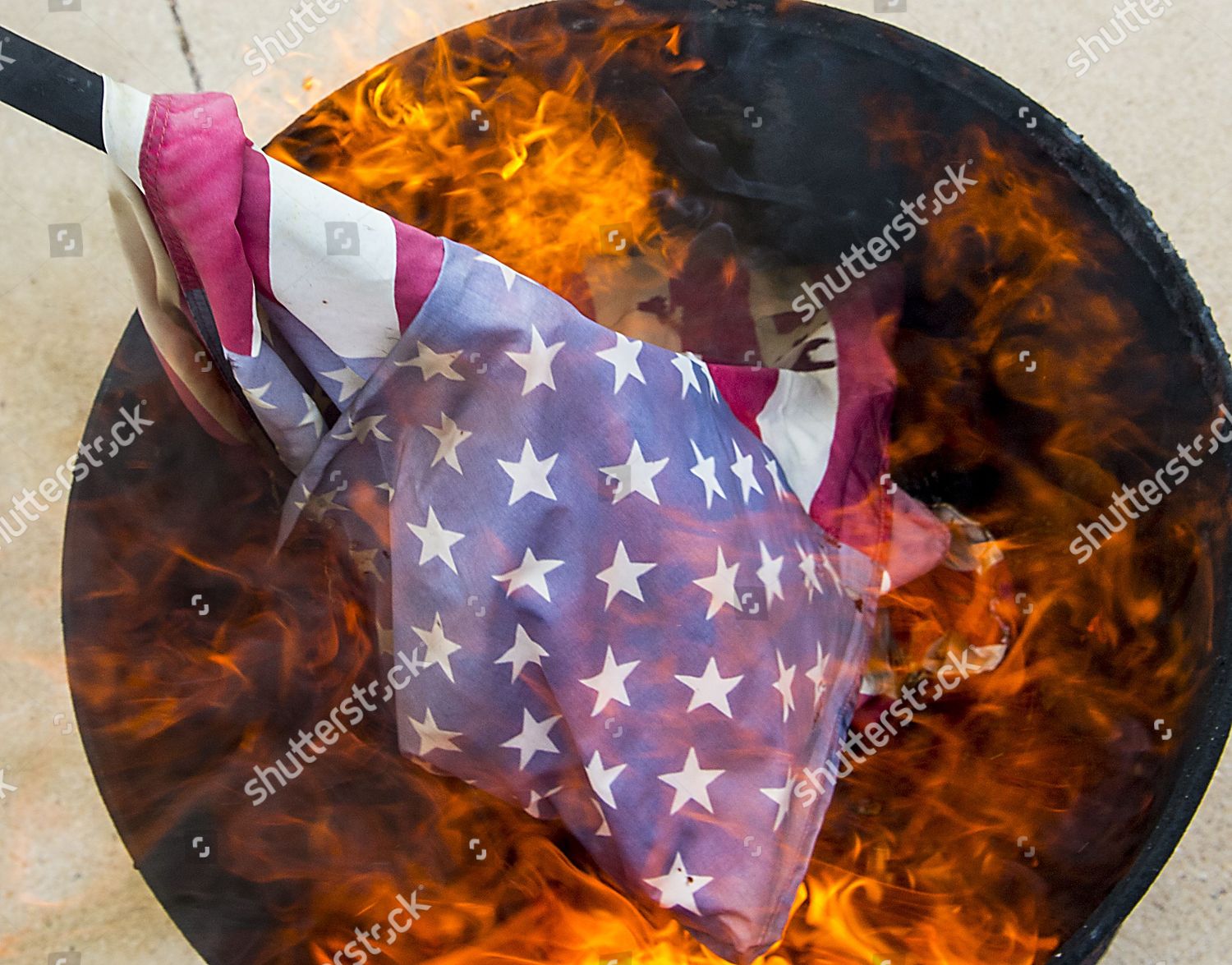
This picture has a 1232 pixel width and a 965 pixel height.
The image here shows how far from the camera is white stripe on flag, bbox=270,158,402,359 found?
66 centimetres

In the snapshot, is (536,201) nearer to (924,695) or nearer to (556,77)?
(556,77)

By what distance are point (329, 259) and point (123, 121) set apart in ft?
0.45

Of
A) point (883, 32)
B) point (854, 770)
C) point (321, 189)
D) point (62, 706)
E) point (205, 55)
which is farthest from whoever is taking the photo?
point (205, 55)

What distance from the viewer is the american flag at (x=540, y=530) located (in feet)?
2.33

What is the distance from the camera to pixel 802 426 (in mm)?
945

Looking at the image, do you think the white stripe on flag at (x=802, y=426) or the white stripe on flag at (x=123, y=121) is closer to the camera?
the white stripe on flag at (x=123, y=121)

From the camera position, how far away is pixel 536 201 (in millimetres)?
1029

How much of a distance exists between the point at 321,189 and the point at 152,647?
0.41 metres

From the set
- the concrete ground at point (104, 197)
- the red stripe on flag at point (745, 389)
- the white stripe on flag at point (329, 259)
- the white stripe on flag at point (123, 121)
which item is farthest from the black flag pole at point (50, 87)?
the concrete ground at point (104, 197)

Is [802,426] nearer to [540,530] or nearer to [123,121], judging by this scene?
[540,530]

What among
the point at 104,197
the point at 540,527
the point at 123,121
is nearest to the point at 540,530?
the point at 540,527

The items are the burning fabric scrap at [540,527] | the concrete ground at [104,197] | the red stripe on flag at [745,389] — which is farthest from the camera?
the concrete ground at [104,197]

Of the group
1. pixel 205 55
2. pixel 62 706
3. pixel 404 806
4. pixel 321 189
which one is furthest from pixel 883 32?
pixel 62 706

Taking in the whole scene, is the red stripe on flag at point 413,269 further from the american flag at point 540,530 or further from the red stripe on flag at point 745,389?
the red stripe on flag at point 745,389
